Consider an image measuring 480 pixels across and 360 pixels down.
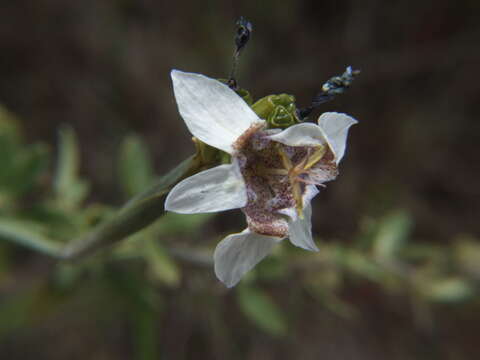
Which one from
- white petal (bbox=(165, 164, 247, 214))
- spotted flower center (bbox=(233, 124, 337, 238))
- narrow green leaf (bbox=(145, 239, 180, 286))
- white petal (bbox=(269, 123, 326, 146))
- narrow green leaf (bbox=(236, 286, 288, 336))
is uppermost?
white petal (bbox=(269, 123, 326, 146))

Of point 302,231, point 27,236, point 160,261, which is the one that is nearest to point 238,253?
point 302,231

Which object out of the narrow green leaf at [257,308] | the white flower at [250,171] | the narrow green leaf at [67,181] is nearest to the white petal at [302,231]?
the white flower at [250,171]

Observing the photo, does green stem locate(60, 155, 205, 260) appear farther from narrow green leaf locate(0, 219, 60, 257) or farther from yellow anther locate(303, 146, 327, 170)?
narrow green leaf locate(0, 219, 60, 257)

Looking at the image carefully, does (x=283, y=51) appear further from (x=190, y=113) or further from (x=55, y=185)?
(x=190, y=113)

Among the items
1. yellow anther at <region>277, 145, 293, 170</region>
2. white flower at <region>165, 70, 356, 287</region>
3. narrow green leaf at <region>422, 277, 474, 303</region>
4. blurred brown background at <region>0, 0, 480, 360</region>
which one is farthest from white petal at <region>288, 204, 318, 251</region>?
blurred brown background at <region>0, 0, 480, 360</region>

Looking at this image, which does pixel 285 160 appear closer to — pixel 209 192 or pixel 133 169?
pixel 209 192

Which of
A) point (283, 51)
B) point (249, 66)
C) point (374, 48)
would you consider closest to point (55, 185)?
point (249, 66)

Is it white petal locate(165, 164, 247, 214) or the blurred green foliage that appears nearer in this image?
white petal locate(165, 164, 247, 214)
